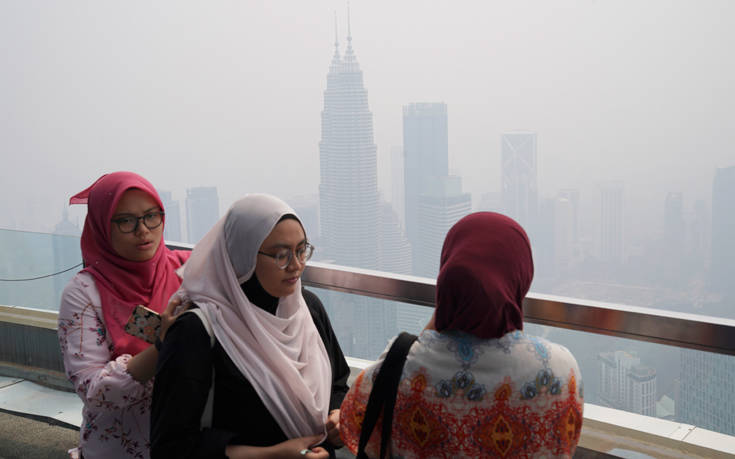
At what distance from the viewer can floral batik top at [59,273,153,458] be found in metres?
1.60

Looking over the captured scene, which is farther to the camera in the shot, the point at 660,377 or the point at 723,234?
the point at 723,234

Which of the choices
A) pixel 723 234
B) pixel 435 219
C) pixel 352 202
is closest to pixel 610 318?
pixel 435 219

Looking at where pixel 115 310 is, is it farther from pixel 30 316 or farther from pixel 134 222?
pixel 30 316

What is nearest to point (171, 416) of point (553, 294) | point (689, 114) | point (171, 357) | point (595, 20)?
point (171, 357)

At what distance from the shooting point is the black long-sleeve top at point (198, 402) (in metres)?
1.30

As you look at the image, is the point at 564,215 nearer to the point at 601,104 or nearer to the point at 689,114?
the point at 601,104

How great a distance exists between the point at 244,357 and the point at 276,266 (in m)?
0.22

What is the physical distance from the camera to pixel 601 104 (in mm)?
11797

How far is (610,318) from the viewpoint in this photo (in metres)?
1.87

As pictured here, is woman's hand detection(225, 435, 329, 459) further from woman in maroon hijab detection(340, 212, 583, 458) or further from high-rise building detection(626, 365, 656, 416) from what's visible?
high-rise building detection(626, 365, 656, 416)

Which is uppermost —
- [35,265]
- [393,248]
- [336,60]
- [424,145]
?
[336,60]

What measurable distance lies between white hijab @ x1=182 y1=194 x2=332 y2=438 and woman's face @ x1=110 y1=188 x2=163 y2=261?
15.0 inches

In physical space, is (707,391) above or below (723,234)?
above

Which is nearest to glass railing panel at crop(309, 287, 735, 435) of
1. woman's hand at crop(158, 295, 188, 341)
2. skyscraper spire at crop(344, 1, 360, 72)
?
woman's hand at crop(158, 295, 188, 341)
